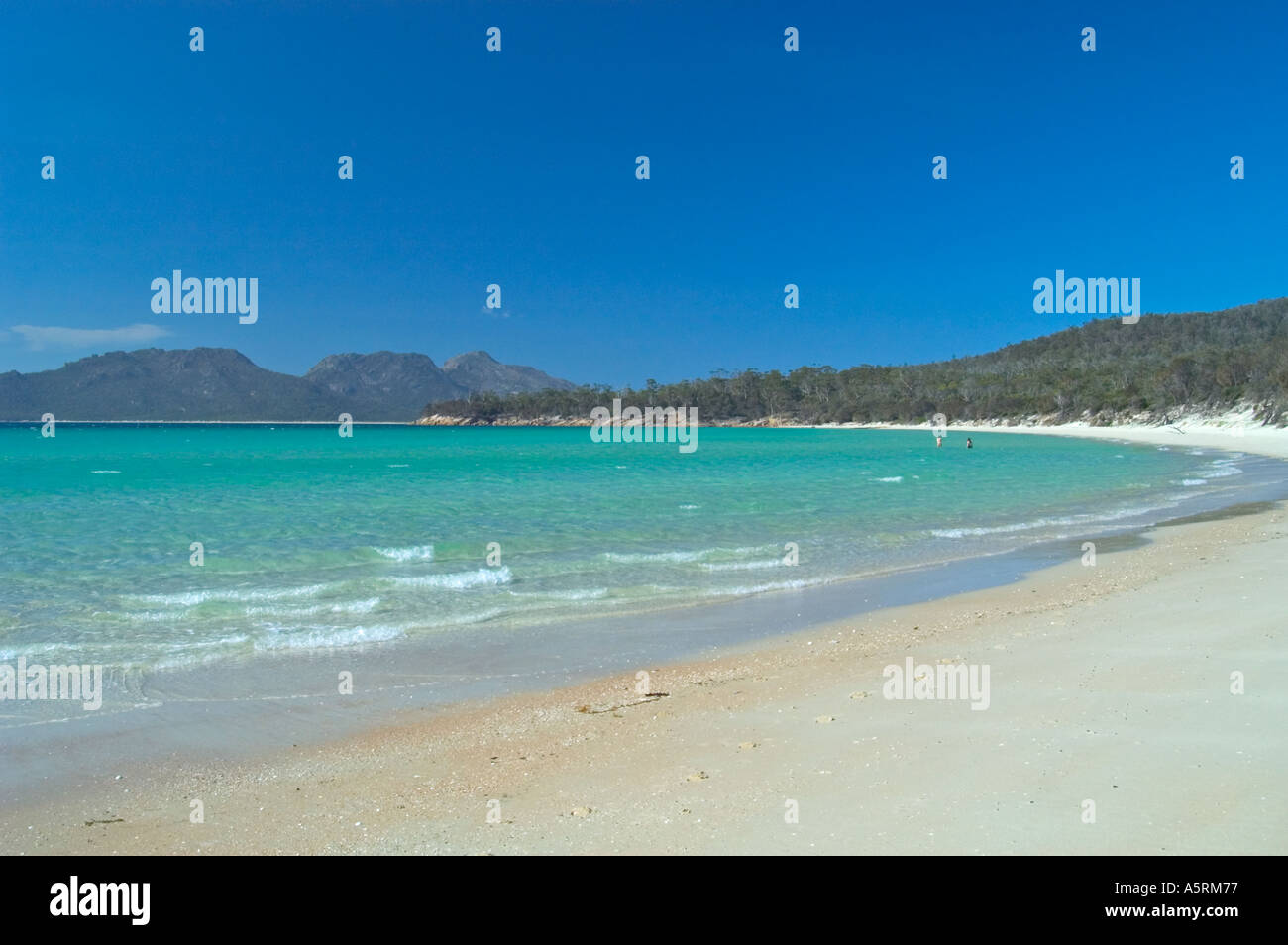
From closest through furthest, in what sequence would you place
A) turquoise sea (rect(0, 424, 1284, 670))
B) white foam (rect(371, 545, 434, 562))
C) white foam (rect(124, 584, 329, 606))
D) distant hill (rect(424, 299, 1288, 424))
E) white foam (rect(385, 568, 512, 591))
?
turquoise sea (rect(0, 424, 1284, 670)) < white foam (rect(124, 584, 329, 606)) < white foam (rect(385, 568, 512, 591)) < white foam (rect(371, 545, 434, 562)) < distant hill (rect(424, 299, 1288, 424))

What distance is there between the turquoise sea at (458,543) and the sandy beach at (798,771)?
396cm

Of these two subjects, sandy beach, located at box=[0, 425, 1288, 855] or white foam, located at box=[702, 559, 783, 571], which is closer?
sandy beach, located at box=[0, 425, 1288, 855]

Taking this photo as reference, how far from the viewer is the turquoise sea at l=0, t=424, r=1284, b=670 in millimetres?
11516

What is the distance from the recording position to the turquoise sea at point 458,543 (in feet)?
37.8

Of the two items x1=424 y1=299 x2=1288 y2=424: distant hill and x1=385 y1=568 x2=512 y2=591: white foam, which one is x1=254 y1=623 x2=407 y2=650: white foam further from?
x1=424 y1=299 x2=1288 y2=424: distant hill

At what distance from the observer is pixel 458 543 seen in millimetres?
18812

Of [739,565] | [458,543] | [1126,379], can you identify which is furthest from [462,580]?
[1126,379]

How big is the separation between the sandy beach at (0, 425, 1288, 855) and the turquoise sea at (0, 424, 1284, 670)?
13.0ft

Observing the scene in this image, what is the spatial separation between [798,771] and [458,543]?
14.3 metres

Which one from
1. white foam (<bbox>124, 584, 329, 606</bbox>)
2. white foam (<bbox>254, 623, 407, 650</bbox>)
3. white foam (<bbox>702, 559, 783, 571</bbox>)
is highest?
white foam (<bbox>702, 559, 783, 571</bbox>)

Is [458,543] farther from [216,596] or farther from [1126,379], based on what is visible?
[1126,379]

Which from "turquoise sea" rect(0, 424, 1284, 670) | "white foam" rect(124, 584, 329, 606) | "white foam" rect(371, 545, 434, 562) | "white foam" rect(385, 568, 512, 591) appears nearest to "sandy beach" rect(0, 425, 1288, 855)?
"turquoise sea" rect(0, 424, 1284, 670)
